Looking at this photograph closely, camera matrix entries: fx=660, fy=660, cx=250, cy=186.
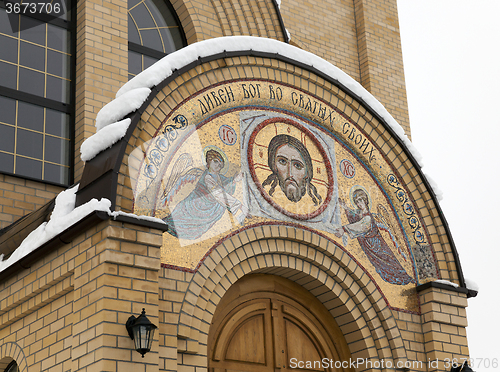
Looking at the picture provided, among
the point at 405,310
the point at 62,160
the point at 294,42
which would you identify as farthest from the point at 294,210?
the point at 294,42

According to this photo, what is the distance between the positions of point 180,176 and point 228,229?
27.9 inches

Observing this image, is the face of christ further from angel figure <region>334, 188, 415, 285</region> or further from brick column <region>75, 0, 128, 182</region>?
brick column <region>75, 0, 128, 182</region>

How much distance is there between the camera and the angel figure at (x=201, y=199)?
20.1 ft

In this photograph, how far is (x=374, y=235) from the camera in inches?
293

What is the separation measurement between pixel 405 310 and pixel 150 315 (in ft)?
10.6

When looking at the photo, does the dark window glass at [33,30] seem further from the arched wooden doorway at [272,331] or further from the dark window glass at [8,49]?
the arched wooden doorway at [272,331]

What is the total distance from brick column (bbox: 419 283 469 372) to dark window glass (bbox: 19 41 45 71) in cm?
578

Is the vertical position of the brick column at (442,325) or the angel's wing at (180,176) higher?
the angel's wing at (180,176)

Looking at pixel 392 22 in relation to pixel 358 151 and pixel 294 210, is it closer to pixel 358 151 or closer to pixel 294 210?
pixel 358 151

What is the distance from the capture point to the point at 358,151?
7707mm

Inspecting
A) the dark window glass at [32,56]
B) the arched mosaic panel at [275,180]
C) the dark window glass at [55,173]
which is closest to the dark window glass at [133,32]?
the dark window glass at [32,56]

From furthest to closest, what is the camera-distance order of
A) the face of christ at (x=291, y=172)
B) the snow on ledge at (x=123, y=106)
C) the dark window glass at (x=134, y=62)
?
the dark window glass at (x=134, y=62)
the face of christ at (x=291, y=172)
the snow on ledge at (x=123, y=106)

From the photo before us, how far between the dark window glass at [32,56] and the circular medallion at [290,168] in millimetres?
3701

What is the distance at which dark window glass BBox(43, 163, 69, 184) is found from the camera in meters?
8.60
